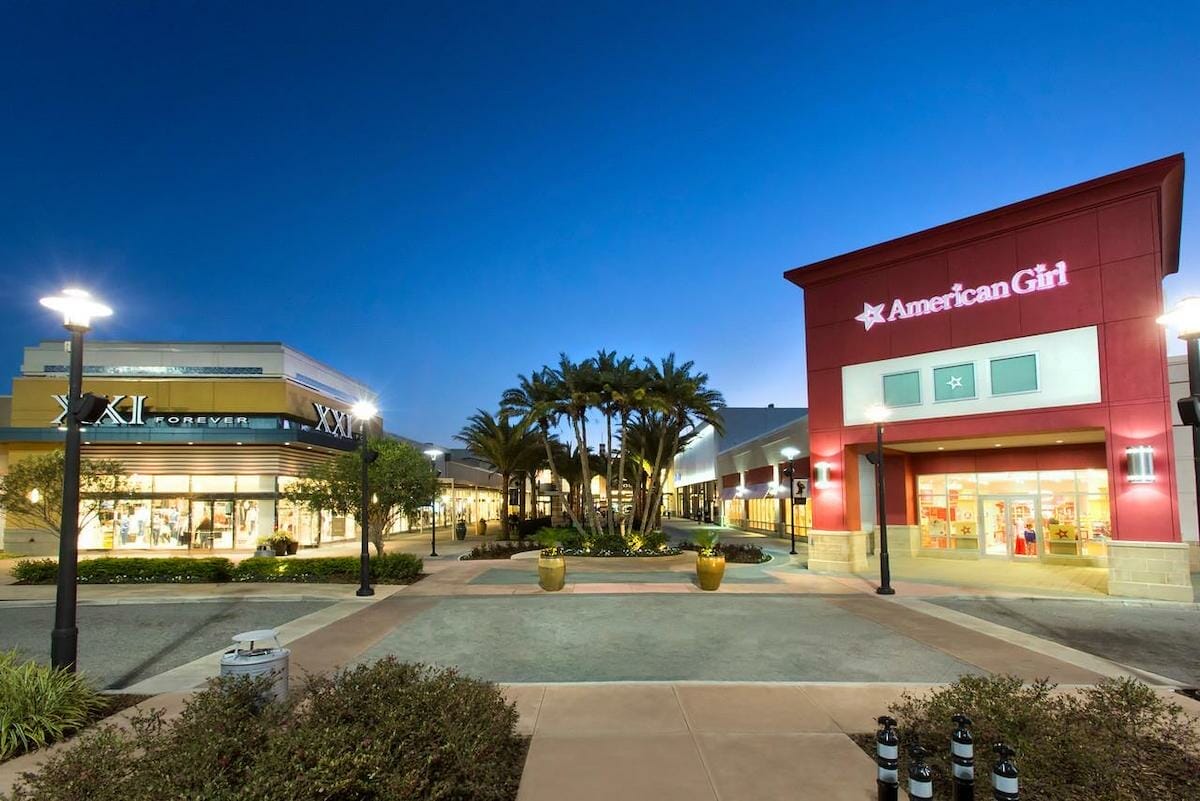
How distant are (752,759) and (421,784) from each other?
10.2 ft

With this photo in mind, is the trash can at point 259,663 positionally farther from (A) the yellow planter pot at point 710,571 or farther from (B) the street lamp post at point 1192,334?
(A) the yellow planter pot at point 710,571

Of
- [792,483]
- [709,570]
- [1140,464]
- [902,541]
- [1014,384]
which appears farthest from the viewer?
[792,483]

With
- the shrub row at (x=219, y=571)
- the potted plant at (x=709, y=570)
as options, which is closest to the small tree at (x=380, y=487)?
the shrub row at (x=219, y=571)

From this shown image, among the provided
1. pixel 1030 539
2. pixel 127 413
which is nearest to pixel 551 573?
pixel 1030 539

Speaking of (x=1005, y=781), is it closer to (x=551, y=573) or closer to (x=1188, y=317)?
(x=1188, y=317)

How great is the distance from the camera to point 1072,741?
17.9 feet

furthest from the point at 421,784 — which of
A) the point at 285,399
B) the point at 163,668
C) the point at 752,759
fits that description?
the point at 285,399

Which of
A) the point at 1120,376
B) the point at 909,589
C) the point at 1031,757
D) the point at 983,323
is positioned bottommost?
the point at 909,589

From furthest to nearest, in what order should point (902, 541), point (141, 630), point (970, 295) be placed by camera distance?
point (902, 541), point (970, 295), point (141, 630)

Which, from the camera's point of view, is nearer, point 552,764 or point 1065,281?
point 552,764

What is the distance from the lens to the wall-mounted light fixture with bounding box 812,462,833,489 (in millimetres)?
21859

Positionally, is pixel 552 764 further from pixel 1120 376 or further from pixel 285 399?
pixel 285 399

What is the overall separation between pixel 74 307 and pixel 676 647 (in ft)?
33.1

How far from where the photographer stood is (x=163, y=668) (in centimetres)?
1020
